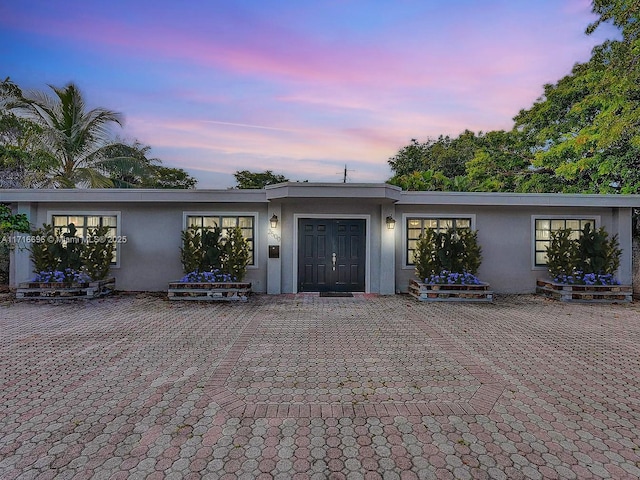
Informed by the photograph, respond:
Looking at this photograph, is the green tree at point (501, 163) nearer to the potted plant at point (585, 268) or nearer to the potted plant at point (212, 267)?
the potted plant at point (585, 268)

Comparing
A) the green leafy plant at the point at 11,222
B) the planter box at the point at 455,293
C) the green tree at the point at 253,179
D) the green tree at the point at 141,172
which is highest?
the green tree at the point at 253,179

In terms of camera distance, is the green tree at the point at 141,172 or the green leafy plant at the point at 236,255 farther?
the green tree at the point at 141,172

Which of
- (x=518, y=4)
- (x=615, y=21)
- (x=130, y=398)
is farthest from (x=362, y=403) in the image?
(x=615, y=21)

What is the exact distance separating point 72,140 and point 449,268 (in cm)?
1425

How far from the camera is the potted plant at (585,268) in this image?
737 centimetres

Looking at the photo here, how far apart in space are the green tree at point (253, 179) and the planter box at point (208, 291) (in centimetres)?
2032

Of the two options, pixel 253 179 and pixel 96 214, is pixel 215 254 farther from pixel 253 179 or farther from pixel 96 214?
pixel 253 179

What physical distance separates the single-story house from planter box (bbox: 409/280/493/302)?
1026 mm

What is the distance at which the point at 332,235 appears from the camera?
27.7ft

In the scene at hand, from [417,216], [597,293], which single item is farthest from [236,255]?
[597,293]

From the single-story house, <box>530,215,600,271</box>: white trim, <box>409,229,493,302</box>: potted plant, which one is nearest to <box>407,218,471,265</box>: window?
the single-story house

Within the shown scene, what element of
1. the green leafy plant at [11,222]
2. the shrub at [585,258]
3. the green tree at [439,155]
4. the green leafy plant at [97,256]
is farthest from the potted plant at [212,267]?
the green tree at [439,155]

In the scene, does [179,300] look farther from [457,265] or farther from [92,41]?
[92,41]

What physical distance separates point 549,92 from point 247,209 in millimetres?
14320
